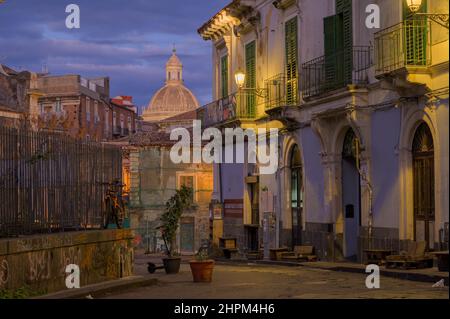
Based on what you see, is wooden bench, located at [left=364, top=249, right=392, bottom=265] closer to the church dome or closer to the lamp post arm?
the lamp post arm

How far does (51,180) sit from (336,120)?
37.3 ft

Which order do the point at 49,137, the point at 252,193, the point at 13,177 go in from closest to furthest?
1. the point at 13,177
2. the point at 49,137
3. the point at 252,193

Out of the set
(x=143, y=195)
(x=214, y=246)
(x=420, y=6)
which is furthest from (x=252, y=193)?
(x=143, y=195)

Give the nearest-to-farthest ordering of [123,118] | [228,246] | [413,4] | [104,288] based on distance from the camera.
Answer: [104,288] → [413,4] → [228,246] → [123,118]

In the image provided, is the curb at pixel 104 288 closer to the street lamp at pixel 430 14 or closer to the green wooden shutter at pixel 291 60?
the street lamp at pixel 430 14

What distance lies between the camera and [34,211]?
19.3 metres

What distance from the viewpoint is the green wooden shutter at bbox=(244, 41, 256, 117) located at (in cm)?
3649

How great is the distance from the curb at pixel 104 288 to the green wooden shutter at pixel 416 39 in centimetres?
779

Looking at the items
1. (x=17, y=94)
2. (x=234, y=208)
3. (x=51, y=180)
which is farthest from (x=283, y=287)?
(x=17, y=94)

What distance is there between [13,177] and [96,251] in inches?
115

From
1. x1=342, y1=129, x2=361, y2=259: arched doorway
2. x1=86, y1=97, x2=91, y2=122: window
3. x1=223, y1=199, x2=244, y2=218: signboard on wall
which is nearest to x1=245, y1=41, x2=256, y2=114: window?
x1=223, y1=199, x2=244, y2=218: signboard on wall

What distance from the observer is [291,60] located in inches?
1300

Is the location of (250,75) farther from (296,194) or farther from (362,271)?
(362,271)
